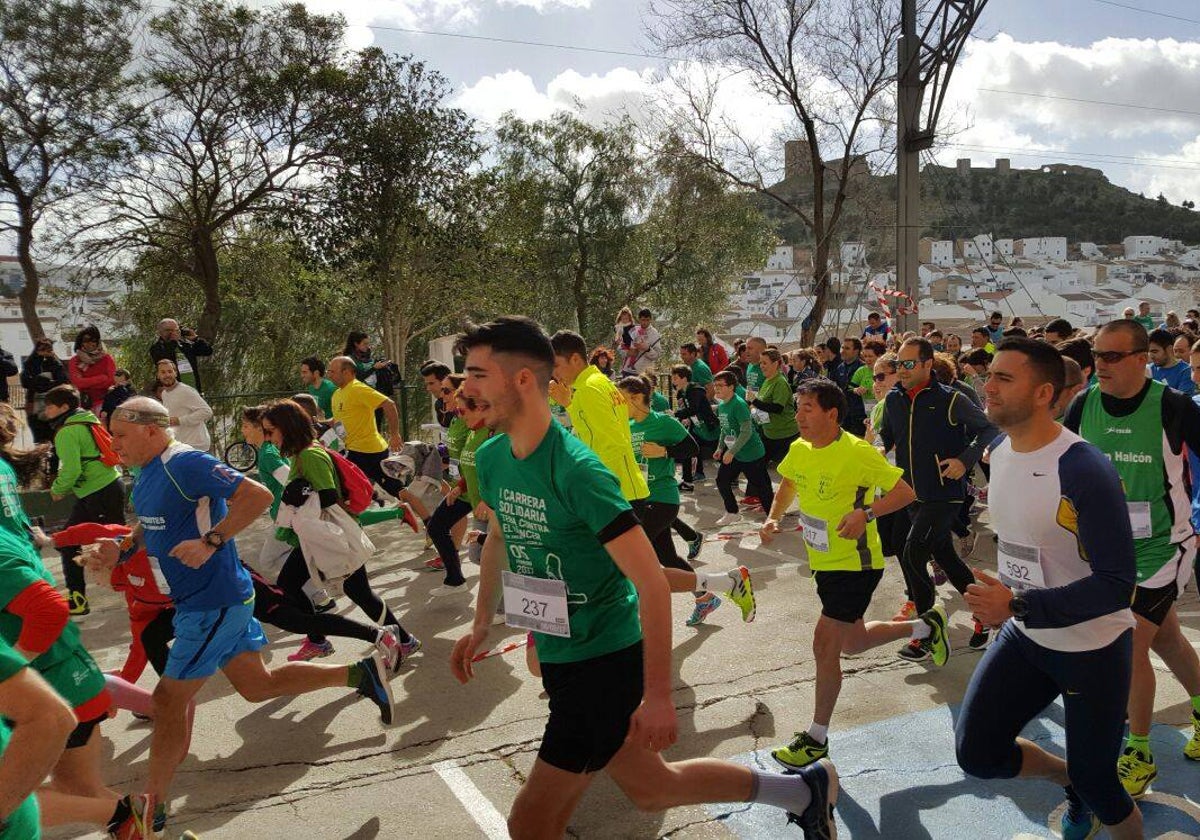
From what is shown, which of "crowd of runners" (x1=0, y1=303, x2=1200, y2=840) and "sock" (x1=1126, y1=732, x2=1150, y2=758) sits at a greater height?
"crowd of runners" (x1=0, y1=303, x2=1200, y2=840)

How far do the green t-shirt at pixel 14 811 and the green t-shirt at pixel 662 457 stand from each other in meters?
4.62

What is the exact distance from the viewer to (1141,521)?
3879 mm

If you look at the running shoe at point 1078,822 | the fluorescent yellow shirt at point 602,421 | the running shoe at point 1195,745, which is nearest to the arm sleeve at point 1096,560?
the running shoe at point 1078,822

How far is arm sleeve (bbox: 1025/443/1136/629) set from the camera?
2691mm

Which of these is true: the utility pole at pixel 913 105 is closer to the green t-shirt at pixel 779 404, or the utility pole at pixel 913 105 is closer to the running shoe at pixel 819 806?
the green t-shirt at pixel 779 404

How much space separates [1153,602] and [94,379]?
38.5 feet

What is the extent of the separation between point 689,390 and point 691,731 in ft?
24.3

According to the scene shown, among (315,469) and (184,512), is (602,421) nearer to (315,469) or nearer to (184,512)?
(315,469)

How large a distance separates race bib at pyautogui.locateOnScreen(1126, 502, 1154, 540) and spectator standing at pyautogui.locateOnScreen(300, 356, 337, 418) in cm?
754

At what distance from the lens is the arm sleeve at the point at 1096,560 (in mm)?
2691

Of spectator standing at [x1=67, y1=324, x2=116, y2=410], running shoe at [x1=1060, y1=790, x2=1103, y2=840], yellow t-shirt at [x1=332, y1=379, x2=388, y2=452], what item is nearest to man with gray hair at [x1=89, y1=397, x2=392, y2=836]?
running shoe at [x1=1060, y1=790, x2=1103, y2=840]

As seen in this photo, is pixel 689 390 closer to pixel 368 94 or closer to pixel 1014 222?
pixel 368 94

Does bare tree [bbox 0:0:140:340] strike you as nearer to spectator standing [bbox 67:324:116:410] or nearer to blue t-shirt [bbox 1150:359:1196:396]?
spectator standing [bbox 67:324:116:410]

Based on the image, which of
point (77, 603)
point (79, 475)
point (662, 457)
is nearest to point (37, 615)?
point (662, 457)
